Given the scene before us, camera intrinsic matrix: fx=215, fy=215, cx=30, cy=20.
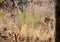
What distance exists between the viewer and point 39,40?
280 centimetres

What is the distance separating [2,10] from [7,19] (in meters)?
0.24

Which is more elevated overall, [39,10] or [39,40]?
[39,10]

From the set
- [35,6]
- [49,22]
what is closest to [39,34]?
[49,22]

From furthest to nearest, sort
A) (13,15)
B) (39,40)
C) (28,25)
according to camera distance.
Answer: (13,15) < (28,25) < (39,40)

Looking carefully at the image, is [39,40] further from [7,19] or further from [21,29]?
[7,19]

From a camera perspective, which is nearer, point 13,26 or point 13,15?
point 13,26

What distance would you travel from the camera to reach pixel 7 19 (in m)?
3.14

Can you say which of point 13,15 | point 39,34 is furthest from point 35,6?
point 39,34

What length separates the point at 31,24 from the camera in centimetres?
302

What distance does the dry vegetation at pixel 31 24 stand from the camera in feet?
9.35

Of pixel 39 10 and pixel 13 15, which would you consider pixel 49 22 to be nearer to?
pixel 39 10

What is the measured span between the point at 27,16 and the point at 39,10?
22 cm

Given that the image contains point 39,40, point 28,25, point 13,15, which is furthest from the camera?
point 13,15

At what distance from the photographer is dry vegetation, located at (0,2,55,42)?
9.35ft
